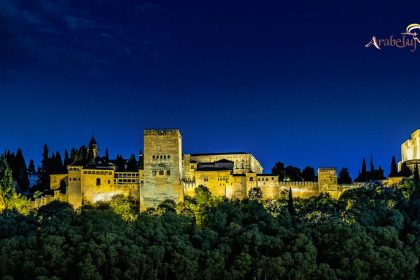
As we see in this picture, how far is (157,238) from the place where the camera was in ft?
131

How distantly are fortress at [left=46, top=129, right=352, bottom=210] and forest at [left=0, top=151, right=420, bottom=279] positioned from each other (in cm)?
1203

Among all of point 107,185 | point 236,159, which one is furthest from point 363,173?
point 107,185

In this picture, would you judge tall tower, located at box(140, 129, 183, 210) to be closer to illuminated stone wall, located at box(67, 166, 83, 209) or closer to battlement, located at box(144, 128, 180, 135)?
battlement, located at box(144, 128, 180, 135)

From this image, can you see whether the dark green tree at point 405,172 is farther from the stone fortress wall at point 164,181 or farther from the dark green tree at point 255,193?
the dark green tree at point 255,193

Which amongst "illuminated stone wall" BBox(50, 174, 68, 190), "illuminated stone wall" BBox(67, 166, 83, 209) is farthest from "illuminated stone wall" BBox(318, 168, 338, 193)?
"illuminated stone wall" BBox(50, 174, 68, 190)

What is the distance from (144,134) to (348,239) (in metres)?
25.3

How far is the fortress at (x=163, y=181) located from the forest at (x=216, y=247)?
1203 centimetres

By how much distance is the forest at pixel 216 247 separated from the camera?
37.2m

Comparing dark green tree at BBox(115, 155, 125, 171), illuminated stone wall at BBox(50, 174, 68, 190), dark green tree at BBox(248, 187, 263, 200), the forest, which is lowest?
the forest

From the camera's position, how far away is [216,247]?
4003 cm

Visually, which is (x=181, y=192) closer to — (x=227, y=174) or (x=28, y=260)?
(x=227, y=174)

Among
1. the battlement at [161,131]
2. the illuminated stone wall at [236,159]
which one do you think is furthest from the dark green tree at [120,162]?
the battlement at [161,131]

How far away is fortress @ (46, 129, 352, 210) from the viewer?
57312 millimetres

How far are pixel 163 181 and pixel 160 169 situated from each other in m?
1.13
